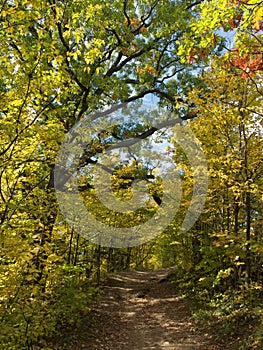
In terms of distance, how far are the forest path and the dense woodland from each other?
0.60 meters

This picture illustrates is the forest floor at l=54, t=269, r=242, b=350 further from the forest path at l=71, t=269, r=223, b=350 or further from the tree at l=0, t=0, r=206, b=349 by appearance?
the tree at l=0, t=0, r=206, b=349

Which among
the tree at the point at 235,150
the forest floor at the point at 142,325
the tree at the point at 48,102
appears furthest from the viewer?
the forest floor at the point at 142,325

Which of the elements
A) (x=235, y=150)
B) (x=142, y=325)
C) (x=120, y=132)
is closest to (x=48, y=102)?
(x=235, y=150)

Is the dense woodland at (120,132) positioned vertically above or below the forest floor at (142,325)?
above

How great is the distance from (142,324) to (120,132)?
6686mm

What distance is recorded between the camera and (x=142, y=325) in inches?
330

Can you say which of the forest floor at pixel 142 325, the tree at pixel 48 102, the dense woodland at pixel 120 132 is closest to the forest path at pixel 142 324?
the forest floor at pixel 142 325

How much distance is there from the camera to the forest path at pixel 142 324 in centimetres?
659

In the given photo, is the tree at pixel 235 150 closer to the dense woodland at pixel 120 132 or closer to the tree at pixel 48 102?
the dense woodland at pixel 120 132

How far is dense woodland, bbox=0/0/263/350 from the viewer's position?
4.02 metres

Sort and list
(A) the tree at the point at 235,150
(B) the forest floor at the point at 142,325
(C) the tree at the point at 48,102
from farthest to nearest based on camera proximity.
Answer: (B) the forest floor at the point at 142,325 < (A) the tree at the point at 235,150 < (C) the tree at the point at 48,102

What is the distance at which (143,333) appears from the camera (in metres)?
7.61

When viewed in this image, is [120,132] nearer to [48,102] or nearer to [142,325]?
[142,325]

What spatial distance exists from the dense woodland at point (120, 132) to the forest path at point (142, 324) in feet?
1.98
